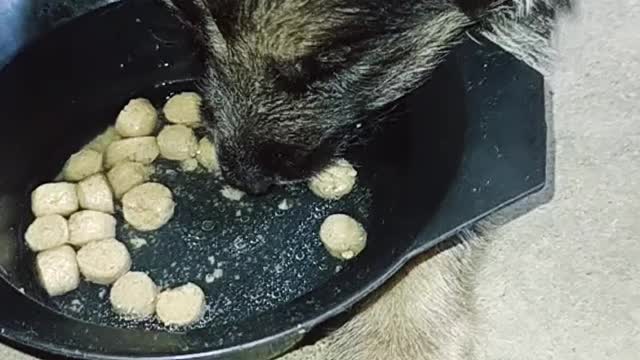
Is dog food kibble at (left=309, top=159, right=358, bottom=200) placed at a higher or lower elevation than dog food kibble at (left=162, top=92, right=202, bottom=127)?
lower

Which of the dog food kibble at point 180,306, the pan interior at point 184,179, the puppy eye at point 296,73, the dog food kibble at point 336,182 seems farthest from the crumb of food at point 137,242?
the puppy eye at point 296,73

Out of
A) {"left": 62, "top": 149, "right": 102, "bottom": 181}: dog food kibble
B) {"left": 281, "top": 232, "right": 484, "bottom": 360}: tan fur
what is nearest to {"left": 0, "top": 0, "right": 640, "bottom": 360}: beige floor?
{"left": 281, "top": 232, "right": 484, "bottom": 360}: tan fur

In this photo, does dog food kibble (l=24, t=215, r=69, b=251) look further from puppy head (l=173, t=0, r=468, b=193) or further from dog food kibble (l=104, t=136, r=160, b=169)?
puppy head (l=173, t=0, r=468, b=193)

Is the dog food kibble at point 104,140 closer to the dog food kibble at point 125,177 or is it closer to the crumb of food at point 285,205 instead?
the dog food kibble at point 125,177

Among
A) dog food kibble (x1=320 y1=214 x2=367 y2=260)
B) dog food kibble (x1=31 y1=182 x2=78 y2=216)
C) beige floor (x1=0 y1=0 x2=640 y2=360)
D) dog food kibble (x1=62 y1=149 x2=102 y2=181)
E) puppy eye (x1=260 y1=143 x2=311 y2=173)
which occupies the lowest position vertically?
beige floor (x1=0 y1=0 x2=640 y2=360)

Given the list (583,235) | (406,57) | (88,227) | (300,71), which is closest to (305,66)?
(300,71)

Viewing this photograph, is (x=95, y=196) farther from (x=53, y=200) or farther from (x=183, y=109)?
(x=183, y=109)

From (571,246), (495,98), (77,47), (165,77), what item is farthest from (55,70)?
(571,246)

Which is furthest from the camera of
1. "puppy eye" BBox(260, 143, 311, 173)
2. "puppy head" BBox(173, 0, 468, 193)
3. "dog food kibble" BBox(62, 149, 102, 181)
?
"dog food kibble" BBox(62, 149, 102, 181)
